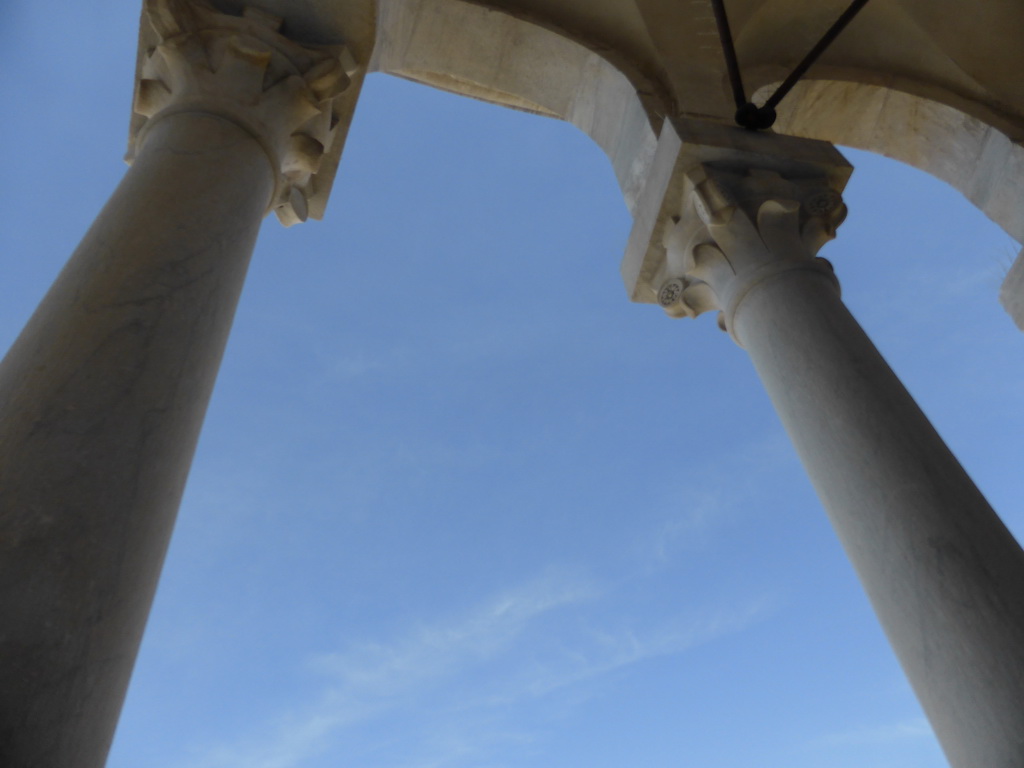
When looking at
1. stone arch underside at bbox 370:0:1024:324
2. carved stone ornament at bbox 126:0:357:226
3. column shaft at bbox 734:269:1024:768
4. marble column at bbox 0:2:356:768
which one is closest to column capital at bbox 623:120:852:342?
column shaft at bbox 734:269:1024:768

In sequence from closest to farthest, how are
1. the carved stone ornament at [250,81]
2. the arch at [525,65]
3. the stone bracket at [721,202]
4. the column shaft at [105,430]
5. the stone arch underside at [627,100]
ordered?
the column shaft at [105,430] < the carved stone ornament at [250,81] < the stone bracket at [721,202] < the arch at [525,65] < the stone arch underside at [627,100]

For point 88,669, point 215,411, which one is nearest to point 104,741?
point 88,669

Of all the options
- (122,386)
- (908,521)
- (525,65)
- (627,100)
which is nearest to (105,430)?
(122,386)

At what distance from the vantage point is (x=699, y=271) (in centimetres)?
743

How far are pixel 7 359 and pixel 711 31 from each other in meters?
7.93

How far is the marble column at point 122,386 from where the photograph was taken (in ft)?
9.09

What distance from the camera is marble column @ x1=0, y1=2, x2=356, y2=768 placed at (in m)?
2.77

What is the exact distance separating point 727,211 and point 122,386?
5.15 m

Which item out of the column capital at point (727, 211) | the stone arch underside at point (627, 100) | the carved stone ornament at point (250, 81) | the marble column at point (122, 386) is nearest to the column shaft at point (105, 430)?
the marble column at point (122, 386)

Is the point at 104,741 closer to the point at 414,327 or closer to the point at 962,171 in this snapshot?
the point at 962,171

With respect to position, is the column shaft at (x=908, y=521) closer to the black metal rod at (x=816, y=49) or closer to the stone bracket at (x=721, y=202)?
the stone bracket at (x=721, y=202)

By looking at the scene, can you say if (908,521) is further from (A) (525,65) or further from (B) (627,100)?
(A) (525,65)

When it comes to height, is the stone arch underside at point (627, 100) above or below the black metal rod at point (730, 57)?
above

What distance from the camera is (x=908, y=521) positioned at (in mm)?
5000
